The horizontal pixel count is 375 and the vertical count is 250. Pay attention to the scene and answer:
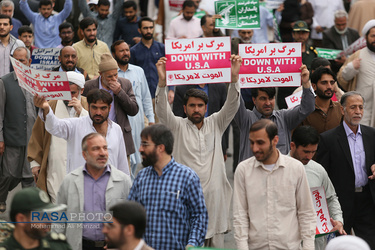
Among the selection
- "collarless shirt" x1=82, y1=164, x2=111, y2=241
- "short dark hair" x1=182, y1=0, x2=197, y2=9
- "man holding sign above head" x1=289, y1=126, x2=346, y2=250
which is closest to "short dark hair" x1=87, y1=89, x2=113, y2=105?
"collarless shirt" x1=82, y1=164, x2=111, y2=241

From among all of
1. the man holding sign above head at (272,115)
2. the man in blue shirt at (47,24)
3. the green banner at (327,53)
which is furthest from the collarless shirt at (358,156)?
the man in blue shirt at (47,24)

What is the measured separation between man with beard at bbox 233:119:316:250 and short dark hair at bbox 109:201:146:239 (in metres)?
1.37

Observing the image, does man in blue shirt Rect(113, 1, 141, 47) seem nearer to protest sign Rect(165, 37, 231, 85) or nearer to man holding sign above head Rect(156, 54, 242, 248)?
protest sign Rect(165, 37, 231, 85)

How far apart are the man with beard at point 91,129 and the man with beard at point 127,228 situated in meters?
2.54

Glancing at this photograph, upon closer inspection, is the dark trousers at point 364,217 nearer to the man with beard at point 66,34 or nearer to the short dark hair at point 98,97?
the short dark hair at point 98,97

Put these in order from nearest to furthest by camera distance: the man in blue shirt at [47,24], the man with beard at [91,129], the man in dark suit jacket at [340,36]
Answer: the man with beard at [91,129] → the man in dark suit jacket at [340,36] → the man in blue shirt at [47,24]

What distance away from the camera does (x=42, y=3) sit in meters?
15.3

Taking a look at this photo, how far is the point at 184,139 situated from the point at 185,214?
68.7 inches

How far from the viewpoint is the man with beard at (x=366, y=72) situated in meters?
11.8

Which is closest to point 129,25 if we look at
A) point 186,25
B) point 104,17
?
point 104,17

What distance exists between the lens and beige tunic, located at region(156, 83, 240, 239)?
331 inches

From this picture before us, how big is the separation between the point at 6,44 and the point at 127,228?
841 centimetres

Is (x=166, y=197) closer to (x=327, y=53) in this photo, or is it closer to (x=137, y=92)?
(x=137, y=92)

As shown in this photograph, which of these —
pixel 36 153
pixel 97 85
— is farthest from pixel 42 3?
pixel 36 153
